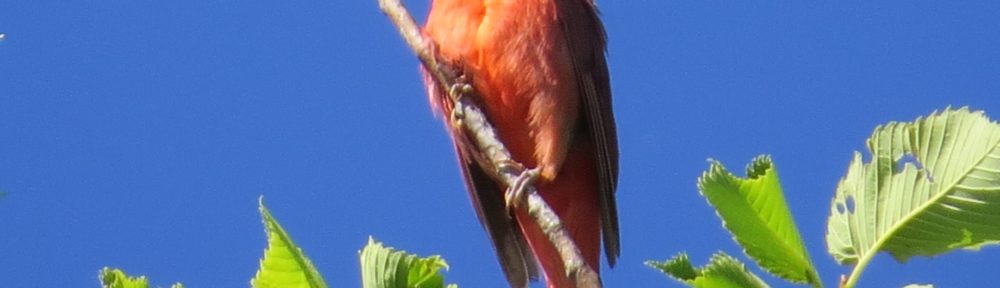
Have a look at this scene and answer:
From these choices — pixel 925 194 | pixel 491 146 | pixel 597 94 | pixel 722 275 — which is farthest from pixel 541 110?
pixel 722 275

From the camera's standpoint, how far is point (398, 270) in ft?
5.62

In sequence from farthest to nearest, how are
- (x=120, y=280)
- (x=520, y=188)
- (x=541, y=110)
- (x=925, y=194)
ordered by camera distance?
(x=541, y=110)
(x=520, y=188)
(x=925, y=194)
(x=120, y=280)

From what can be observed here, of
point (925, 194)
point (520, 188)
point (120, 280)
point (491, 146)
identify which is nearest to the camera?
point (120, 280)

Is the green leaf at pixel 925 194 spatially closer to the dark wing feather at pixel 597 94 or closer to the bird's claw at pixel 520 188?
the bird's claw at pixel 520 188

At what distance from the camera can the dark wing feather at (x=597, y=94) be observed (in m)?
4.77

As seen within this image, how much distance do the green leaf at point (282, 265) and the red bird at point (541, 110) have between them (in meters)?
2.59

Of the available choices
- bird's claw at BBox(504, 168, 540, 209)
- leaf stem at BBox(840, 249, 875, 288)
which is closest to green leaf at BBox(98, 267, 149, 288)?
leaf stem at BBox(840, 249, 875, 288)

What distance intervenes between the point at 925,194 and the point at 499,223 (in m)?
3.05

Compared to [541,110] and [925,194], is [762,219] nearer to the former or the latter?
[925,194]

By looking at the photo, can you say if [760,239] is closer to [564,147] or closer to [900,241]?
[900,241]

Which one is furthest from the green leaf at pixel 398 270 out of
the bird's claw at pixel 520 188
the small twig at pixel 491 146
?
the bird's claw at pixel 520 188

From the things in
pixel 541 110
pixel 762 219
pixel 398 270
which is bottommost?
pixel 398 270

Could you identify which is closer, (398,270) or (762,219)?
(398,270)

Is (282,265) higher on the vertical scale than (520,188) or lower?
lower
